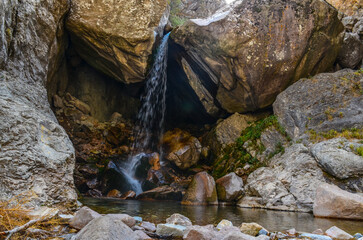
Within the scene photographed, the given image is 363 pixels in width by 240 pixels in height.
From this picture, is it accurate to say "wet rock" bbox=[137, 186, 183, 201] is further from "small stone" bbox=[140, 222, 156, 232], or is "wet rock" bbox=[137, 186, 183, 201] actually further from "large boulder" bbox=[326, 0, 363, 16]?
"large boulder" bbox=[326, 0, 363, 16]

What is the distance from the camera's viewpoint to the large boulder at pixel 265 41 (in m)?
10.2

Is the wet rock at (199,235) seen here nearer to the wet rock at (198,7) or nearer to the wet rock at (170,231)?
the wet rock at (170,231)

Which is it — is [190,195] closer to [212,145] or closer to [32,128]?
[212,145]

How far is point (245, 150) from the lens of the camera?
1059 centimetres

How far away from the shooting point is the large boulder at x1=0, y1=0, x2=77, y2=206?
13.1 feet

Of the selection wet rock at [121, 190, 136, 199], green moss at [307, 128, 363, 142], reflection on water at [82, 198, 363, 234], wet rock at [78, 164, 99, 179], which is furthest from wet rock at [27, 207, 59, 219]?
green moss at [307, 128, 363, 142]

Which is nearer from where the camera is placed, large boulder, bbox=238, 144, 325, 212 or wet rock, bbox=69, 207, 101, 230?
wet rock, bbox=69, 207, 101, 230

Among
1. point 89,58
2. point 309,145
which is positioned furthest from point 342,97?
point 89,58

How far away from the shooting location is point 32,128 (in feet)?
15.0

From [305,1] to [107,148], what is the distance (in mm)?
11380

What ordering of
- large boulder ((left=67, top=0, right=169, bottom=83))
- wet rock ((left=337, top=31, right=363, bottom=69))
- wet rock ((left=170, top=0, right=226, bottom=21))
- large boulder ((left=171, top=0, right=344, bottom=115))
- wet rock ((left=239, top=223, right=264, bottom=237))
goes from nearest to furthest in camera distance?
1. wet rock ((left=239, top=223, right=264, bottom=237))
2. large boulder ((left=67, top=0, right=169, bottom=83))
3. large boulder ((left=171, top=0, right=344, bottom=115))
4. wet rock ((left=337, top=31, right=363, bottom=69))
5. wet rock ((left=170, top=0, right=226, bottom=21))

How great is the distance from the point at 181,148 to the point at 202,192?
4.04 meters

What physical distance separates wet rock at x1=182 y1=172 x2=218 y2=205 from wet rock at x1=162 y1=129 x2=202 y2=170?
10.1 feet

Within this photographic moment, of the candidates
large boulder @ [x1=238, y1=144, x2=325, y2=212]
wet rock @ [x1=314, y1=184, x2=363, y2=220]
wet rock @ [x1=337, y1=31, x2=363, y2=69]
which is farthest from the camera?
wet rock @ [x1=337, y1=31, x2=363, y2=69]
